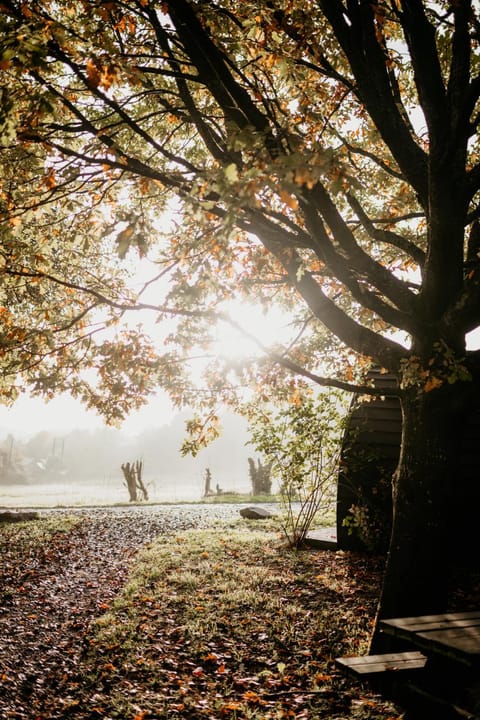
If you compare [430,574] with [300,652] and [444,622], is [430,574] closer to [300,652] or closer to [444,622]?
[444,622]

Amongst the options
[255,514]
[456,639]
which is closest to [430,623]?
[456,639]

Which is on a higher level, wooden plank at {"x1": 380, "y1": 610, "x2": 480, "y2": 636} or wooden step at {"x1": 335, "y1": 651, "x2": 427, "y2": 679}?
wooden plank at {"x1": 380, "y1": 610, "x2": 480, "y2": 636}

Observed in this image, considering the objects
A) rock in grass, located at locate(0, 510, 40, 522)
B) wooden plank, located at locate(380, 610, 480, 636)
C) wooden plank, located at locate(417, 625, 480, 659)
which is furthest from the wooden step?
rock in grass, located at locate(0, 510, 40, 522)

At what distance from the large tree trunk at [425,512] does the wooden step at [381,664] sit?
2.16 ft

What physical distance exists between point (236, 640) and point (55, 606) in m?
3.01

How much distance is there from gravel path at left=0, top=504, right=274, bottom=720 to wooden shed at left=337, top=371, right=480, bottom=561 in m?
4.11

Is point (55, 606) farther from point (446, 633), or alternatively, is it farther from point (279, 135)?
point (279, 135)

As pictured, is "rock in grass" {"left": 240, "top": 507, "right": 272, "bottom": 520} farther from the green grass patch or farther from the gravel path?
the green grass patch

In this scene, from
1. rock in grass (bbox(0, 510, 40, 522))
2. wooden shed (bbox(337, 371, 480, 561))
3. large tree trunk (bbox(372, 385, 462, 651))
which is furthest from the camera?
rock in grass (bbox(0, 510, 40, 522))

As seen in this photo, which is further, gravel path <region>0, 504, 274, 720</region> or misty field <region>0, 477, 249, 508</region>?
misty field <region>0, 477, 249, 508</region>

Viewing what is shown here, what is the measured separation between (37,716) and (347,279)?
4699 mm

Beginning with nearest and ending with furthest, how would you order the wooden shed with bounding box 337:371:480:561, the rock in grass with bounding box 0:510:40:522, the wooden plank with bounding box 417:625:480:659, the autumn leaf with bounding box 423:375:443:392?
the wooden plank with bounding box 417:625:480:659 → the autumn leaf with bounding box 423:375:443:392 → the wooden shed with bounding box 337:371:480:561 → the rock in grass with bounding box 0:510:40:522

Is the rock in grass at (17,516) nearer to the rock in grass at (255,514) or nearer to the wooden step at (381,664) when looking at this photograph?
the rock in grass at (255,514)

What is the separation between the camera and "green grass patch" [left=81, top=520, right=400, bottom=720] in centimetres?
380
